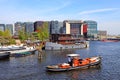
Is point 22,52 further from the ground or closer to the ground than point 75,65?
further from the ground

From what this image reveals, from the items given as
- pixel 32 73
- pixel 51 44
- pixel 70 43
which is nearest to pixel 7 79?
pixel 32 73

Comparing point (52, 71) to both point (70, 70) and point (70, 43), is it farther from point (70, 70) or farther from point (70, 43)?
point (70, 43)

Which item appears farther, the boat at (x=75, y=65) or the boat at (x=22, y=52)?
the boat at (x=22, y=52)

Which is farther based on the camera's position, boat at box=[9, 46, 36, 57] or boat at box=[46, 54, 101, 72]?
boat at box=[9, 46, 36, 57]

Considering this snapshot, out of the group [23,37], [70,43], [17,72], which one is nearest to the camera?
[17,72]

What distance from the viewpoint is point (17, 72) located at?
6050 centimetres

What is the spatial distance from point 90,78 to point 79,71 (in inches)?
308

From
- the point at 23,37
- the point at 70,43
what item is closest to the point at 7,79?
the point at 70,43

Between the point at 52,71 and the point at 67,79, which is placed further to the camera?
the point at 52,71

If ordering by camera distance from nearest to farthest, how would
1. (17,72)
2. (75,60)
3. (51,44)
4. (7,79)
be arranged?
(7,79) < (17,72) < (75,60) < (51,44)

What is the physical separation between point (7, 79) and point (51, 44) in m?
77.9

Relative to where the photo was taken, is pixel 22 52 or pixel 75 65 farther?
pixel 22 52

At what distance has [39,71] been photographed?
61906 millimetres

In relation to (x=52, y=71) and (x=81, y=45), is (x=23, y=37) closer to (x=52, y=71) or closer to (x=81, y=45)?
(x=81, y=45)
